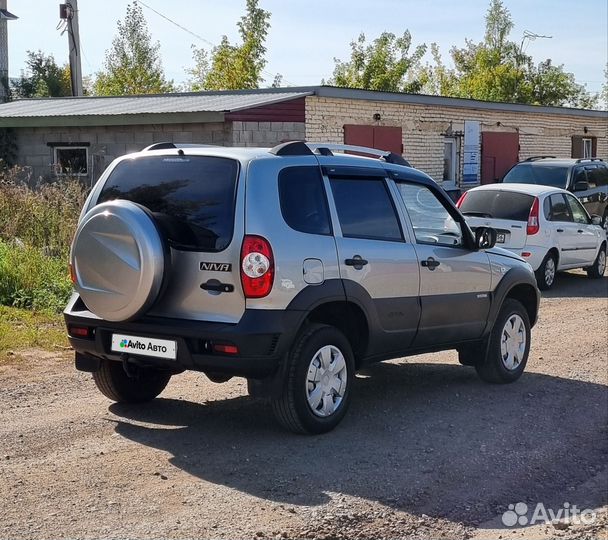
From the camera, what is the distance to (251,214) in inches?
246

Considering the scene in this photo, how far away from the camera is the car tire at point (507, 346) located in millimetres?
8453

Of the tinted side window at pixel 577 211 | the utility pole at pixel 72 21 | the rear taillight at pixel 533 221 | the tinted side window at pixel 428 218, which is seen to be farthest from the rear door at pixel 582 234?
the utility pole at pixel 72 21

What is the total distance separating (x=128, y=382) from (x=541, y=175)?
45.7ft

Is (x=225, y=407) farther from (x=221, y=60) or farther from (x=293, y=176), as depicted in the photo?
(x=221, y=60)

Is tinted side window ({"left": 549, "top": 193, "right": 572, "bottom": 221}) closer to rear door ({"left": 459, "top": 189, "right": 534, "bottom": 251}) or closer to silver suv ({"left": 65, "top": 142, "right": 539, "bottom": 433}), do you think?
rear door ({"left": 459, "top": 189, "right": 534, "bottom": 251})

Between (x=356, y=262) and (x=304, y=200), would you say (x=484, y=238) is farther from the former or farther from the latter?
(x=304, y=200)

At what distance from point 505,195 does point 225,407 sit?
8.49m

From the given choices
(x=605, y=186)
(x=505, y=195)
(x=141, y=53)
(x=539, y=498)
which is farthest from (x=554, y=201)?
(x=141, y=53)

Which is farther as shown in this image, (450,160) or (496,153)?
(496,153)

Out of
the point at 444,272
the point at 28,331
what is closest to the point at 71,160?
the point at 28,331

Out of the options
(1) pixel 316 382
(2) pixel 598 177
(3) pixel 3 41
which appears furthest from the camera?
(3) pixel 3 41

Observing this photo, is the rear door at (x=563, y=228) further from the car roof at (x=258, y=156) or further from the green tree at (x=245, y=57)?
the green tree at (x=245, y=57)

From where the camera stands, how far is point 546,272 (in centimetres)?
1503

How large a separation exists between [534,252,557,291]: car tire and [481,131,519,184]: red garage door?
469 inches
